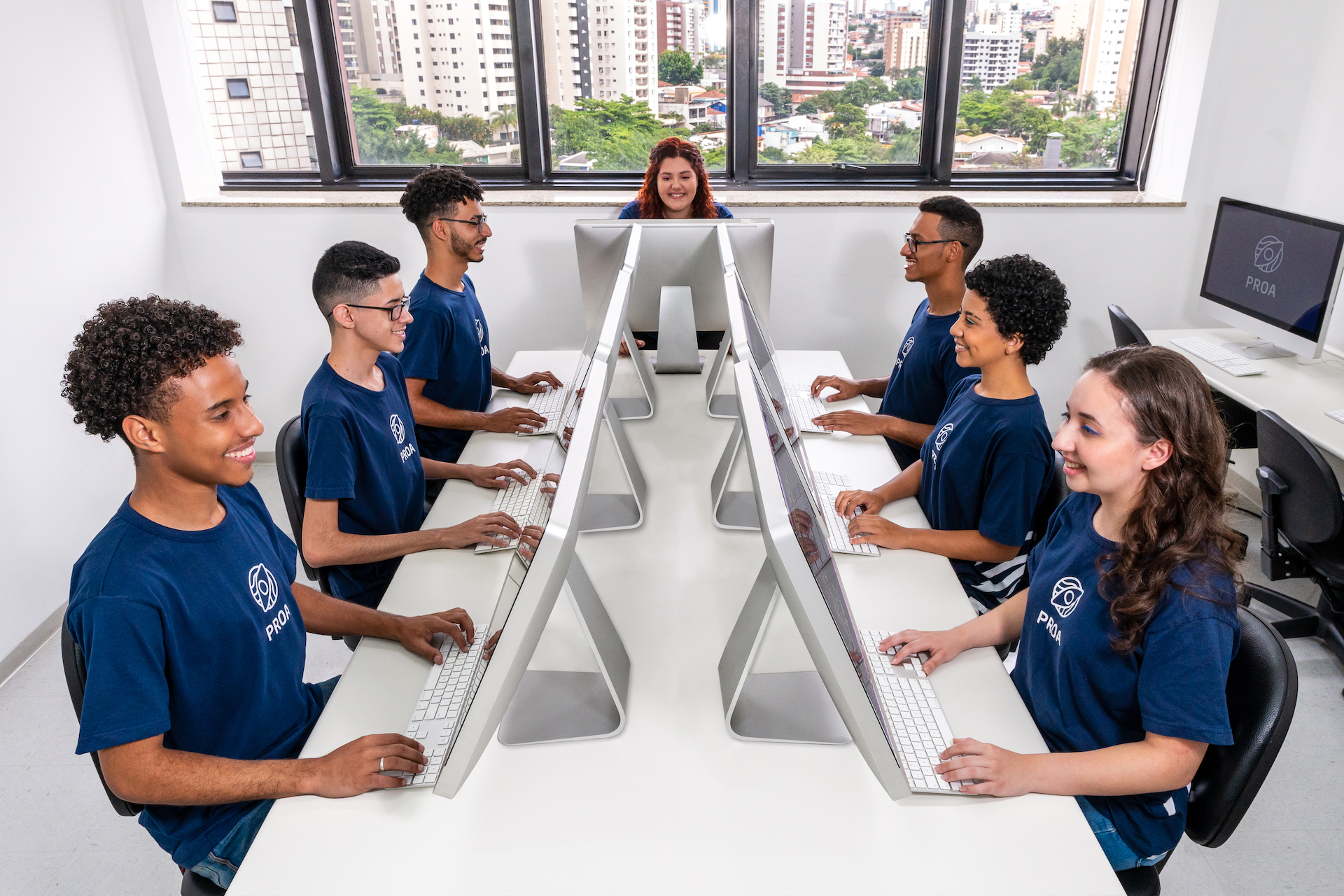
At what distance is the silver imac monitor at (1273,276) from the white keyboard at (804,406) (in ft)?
5.29

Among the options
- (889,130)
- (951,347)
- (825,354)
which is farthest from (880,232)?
(951,347)

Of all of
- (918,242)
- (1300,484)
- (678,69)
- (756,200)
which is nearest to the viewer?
(1300,484)

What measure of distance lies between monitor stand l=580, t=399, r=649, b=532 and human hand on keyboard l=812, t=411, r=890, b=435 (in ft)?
1.93

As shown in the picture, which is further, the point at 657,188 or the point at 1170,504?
the point at 657,188

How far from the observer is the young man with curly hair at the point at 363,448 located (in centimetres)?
176

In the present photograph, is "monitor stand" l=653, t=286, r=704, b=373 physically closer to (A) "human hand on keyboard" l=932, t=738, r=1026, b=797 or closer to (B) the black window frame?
(B) the black window frame

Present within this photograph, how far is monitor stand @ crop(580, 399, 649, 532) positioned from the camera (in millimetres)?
1912

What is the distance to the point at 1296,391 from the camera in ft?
8.95

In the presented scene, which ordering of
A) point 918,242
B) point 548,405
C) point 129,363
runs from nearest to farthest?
1. point 129,363
2. point 918,242
3. point 548,405

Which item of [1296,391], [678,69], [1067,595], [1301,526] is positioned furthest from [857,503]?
[678,69]

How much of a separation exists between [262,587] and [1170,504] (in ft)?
4.53

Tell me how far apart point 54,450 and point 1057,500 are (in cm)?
293

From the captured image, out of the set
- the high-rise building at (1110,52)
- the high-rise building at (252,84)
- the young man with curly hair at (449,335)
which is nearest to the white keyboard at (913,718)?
the young man with curly hair at (449,335)

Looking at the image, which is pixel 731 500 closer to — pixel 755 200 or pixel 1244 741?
pixel 1244 741
